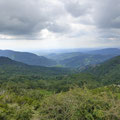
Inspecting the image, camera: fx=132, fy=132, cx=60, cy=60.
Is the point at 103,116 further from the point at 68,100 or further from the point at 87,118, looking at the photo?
the point at 68,100

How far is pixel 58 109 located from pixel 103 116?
6.33 m

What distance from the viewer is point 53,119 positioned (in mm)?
18078

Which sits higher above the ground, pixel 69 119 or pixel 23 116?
pixel 69 119

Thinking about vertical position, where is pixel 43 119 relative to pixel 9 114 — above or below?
above

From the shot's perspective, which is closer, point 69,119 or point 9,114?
point 69,119

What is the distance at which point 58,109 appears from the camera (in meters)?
19.5

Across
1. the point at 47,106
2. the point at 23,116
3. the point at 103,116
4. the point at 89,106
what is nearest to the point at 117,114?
the point at 103,116

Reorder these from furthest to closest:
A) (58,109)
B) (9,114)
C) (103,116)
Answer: (9,114), (58,109), (103,116)

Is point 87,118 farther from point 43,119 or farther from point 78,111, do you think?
point 43,119

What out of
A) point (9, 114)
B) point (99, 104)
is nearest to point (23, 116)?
point (9, 114)

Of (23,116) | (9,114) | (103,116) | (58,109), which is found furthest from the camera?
(9,114)

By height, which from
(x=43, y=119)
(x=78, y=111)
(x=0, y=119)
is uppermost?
(x=78, y=111)

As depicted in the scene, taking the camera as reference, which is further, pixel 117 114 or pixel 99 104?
pixel 99 104

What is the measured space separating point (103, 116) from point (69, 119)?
4.60 meters
